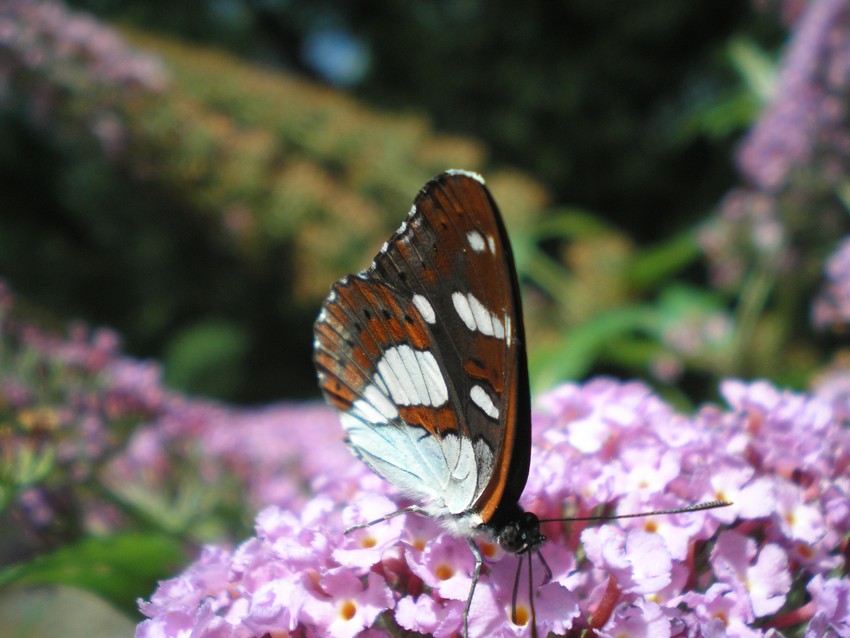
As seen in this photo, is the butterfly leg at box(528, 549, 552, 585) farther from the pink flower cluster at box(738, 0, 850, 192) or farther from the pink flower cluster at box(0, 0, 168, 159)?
the pink flower cluster at box(0, 0, 168, 159)

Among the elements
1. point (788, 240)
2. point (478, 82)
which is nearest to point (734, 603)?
point (788, 240)

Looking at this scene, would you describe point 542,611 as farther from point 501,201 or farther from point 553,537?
point 501,201

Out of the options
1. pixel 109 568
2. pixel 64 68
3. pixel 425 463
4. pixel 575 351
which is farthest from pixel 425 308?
pixel 64 68

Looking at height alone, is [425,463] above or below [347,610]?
above

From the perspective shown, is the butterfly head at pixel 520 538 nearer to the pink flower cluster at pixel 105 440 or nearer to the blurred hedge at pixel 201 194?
the pink flower cluster at pixel 105 440

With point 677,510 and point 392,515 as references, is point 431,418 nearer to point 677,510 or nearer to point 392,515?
point 392,515

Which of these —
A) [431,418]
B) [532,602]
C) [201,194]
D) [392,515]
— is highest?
[201,194]

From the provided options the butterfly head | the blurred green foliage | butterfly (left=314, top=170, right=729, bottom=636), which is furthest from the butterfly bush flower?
the butterfly head
